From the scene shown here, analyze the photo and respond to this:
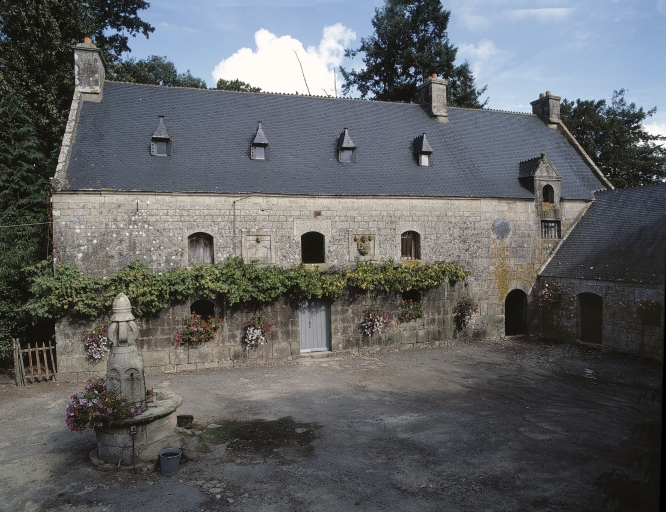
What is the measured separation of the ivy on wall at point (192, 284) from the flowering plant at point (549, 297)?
16.8 feet

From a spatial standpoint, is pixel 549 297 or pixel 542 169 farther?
pixel 542 169

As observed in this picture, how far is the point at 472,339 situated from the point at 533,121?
1090 cm

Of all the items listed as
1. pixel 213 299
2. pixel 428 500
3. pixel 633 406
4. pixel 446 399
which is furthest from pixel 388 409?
pixel 213 299

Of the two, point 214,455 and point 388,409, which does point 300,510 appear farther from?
point 388,409

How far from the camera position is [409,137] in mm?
18469

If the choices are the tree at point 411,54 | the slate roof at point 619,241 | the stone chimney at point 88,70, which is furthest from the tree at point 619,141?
the stone chimney at point 88,70

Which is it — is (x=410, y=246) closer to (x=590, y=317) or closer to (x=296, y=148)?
(x=296, y=148)

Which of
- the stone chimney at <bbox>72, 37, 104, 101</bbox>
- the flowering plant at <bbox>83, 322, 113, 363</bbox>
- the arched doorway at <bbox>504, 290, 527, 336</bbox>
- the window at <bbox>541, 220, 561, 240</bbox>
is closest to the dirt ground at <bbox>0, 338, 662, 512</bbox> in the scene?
the flowering plant at <bbox>83, 322, 113, 363</bbox>

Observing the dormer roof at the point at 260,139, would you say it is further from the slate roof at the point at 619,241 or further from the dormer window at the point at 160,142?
the slate roof at the point at 619,241

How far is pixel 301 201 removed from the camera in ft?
49.4

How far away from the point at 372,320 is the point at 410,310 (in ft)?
4.77

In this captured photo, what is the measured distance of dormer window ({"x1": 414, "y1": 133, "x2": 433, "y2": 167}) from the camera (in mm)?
17391

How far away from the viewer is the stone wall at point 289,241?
43.7 ft

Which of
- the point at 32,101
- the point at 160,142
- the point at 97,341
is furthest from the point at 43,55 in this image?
the point at 97,341
